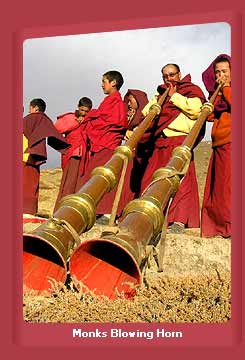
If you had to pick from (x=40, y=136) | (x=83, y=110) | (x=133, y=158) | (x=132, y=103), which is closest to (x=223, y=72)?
(x=132, y=103)

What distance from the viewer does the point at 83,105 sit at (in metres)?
8.30

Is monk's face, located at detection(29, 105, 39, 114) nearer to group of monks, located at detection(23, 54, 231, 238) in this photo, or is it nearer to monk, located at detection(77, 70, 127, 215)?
group of monks, located at detection(23, 54, 231, 238)

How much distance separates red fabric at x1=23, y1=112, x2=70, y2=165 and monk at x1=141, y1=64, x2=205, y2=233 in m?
0.89

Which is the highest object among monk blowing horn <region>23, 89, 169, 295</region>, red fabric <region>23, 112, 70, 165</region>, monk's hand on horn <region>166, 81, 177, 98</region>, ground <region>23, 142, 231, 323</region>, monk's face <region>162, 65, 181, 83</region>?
monk's face <region>162, 65, 181, 83</region>

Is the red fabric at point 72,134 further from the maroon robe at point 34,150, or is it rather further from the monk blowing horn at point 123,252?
the monk blowing horn at point 123,252

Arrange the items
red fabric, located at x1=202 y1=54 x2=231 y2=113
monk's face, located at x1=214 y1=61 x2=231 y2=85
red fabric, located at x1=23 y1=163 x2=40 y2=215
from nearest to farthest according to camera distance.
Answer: monk's face, located at x1=214 y1=61 x2=231 y2=85, red fabric, located at x1=202 y1=54 x2=231 y2=113, red fabric, located at x1=23 y1=163 x2=40 y2=215

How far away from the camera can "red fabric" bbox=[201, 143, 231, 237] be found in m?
7.47

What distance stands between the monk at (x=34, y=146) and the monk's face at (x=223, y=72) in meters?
1.58

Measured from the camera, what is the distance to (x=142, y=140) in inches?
324

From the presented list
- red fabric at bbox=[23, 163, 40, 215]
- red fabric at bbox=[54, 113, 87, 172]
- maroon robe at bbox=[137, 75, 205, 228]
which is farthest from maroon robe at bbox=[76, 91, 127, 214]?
red fabric at bbox=[23, 163, 40, 215]

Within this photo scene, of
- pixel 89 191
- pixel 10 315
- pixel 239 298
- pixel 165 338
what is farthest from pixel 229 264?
pixel 10 315

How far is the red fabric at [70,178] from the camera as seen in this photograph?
823 cm

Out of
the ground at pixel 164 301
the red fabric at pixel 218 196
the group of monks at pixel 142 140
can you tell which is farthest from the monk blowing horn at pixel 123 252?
the group of monks at pixel 142 140

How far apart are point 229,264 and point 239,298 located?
29 centimetres
